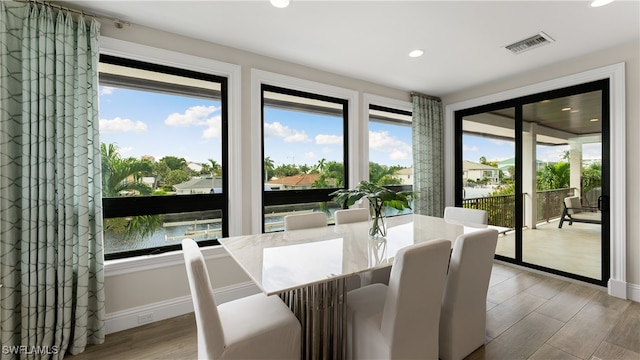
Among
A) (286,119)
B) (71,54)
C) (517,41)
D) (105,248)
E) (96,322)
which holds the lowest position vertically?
(96,322)

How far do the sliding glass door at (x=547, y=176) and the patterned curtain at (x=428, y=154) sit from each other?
40cm

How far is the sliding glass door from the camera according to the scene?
120 inches

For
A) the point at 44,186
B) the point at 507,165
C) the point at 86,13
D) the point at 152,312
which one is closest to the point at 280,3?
the point at 86,13

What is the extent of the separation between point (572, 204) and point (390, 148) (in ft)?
7.65

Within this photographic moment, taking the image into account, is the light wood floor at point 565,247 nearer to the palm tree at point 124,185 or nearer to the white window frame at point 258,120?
the white window frame at point 258,120

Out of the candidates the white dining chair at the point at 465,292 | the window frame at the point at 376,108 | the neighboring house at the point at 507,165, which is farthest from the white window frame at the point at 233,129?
the neighboring house at the point at 507,165

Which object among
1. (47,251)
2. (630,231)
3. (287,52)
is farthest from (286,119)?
(630,231)

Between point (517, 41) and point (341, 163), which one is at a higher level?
point (517, 41)

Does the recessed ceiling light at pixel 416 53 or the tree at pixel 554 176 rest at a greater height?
the recessed ceiling light at pixel 416 53

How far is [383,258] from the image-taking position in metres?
1.62

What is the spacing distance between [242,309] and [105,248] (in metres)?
1.60

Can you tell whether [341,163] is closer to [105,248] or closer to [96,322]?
[105,248]

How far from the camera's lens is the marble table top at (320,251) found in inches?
52.8

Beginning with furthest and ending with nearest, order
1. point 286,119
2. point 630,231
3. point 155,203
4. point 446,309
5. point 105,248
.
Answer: point 286,119
point 630,231
point 155,203
point 105,248
point 446,309
